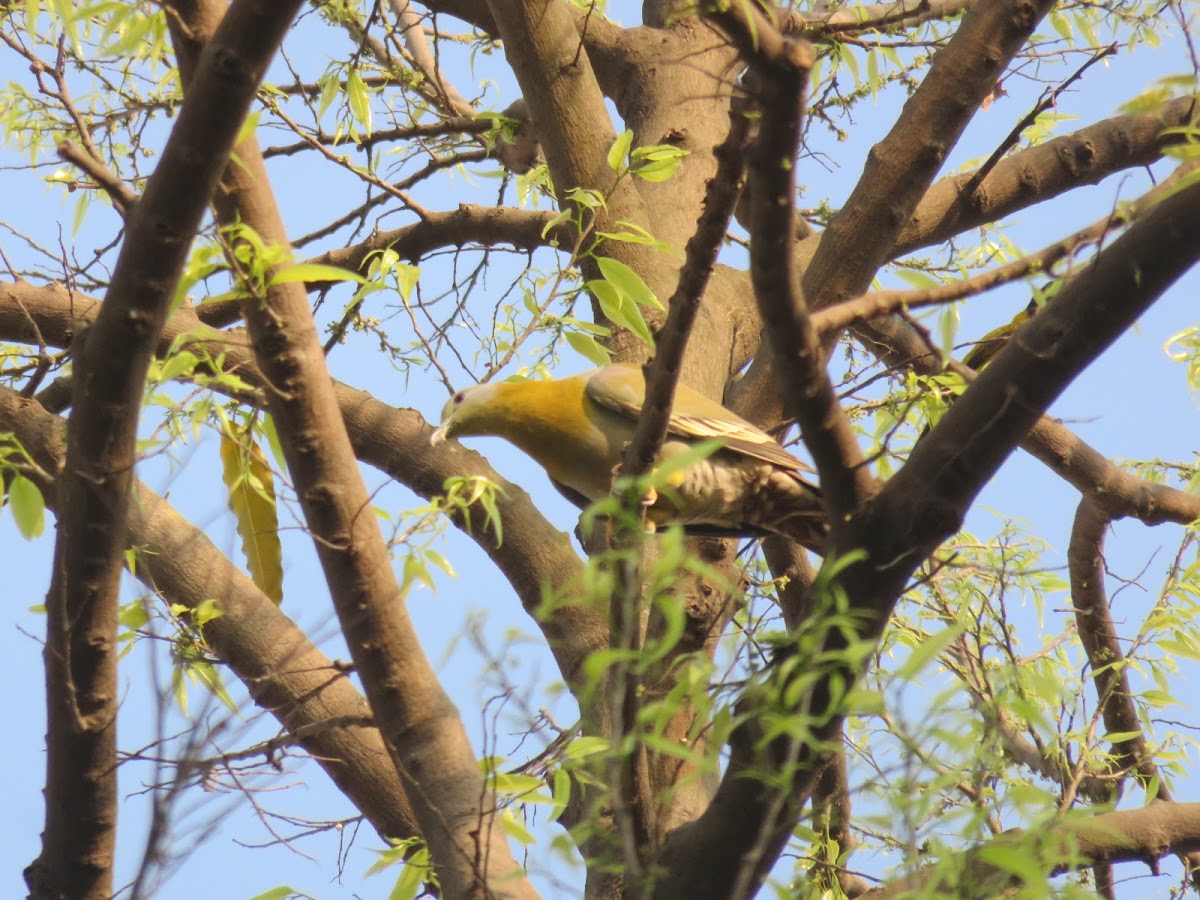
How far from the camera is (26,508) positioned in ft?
6.64

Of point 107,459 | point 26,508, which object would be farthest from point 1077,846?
point 26,508

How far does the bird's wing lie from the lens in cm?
283

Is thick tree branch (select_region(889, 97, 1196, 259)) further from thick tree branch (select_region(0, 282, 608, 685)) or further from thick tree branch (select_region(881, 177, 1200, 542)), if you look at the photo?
thick tree branch (select_region(881, 177, 1200, 542))

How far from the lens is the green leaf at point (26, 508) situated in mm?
2018

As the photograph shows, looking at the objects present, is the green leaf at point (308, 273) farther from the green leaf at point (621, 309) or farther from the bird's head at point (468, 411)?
the bird's head at point (468, 411)

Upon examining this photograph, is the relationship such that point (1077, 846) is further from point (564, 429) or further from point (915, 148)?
point (564, 429)

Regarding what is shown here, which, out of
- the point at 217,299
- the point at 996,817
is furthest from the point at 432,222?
the point at 996,817

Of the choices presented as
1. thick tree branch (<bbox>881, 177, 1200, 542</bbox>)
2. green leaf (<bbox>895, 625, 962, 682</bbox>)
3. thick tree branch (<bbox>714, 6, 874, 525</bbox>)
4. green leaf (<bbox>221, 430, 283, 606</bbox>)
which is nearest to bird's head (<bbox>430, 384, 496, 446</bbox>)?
green leaf (<bbox>221, 430, 283, 606</bbox>)

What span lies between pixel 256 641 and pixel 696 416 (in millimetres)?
1112

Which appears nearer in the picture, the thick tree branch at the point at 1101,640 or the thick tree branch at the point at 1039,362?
the thick tree branch at the point at 1039,362

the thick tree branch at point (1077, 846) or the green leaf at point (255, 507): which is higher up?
the green leaf at point (255, 507)

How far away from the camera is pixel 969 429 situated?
1643 millimetres

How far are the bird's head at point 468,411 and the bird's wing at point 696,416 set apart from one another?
1.03 feet

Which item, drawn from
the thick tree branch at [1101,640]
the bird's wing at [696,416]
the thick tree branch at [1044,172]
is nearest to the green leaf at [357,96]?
the bird's wing at [696,416]
